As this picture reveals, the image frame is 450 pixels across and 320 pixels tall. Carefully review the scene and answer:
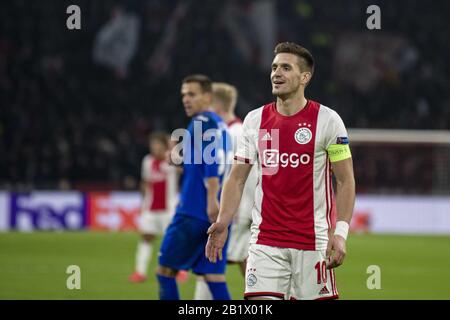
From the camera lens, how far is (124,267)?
487 inches

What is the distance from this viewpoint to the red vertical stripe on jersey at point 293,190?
5.02 m

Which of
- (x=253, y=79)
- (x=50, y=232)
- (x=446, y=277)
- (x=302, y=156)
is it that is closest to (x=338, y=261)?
(x=302, y=156)

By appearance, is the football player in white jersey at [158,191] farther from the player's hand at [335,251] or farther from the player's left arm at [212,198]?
A: the player's hand at [335,251]

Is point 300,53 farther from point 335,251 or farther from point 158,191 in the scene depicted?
point 158,191

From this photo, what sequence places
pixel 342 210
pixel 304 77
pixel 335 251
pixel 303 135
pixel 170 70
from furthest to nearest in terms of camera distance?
1. pixel 170 70
2. pixel 304 77
3. pixel 303 135
4. pixel 342 210
5. pixel 335 251

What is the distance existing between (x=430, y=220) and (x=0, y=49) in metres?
13.9

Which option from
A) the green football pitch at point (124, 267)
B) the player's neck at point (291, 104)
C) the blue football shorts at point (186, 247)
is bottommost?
the green football pitch at point (124, 267)

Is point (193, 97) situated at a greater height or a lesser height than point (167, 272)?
greater

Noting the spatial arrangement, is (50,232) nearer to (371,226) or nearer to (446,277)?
(371,226)

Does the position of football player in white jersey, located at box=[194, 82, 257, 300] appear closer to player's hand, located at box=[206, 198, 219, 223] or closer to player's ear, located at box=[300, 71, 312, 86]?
player's hand, located at box=[206, 198, 219, 223]

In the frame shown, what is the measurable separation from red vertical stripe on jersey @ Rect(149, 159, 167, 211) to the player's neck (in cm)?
741

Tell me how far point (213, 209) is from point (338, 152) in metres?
1.91

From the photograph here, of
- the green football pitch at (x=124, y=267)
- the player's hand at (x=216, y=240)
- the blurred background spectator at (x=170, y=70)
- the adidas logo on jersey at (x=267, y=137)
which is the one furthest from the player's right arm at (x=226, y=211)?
the blurred background spectator at (x=170, y=70)

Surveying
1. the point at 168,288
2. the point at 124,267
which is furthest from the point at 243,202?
the point at 124,267
